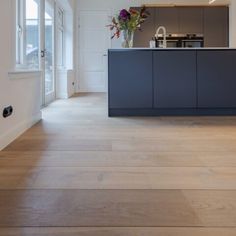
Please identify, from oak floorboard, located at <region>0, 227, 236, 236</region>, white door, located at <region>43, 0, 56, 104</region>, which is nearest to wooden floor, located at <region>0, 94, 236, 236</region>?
oak floorboard, located at <region>0, 227, 236, 236</region>

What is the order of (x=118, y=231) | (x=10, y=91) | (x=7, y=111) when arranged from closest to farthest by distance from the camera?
(x=118, y=231)
(x=7, y=111)
(x=10, y=91)

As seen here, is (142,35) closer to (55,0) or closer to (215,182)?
(55,0)

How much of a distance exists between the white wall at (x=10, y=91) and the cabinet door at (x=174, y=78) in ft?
5.42

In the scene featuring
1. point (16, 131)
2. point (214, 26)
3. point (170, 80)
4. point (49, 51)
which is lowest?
point (16, 131)

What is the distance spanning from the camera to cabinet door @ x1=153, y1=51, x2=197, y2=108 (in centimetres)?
457

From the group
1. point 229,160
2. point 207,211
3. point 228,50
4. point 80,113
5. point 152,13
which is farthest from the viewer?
point 152,13

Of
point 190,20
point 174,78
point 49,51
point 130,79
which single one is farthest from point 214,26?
point 130,79

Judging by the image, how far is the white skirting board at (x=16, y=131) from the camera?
2762mm

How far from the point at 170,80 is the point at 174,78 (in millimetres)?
56

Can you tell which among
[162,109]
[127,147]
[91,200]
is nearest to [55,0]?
[162,109]

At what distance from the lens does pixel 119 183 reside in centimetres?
188

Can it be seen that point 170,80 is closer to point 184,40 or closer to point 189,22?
point 184,40

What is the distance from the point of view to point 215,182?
6.27ft

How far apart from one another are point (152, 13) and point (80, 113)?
4348 millimetres
